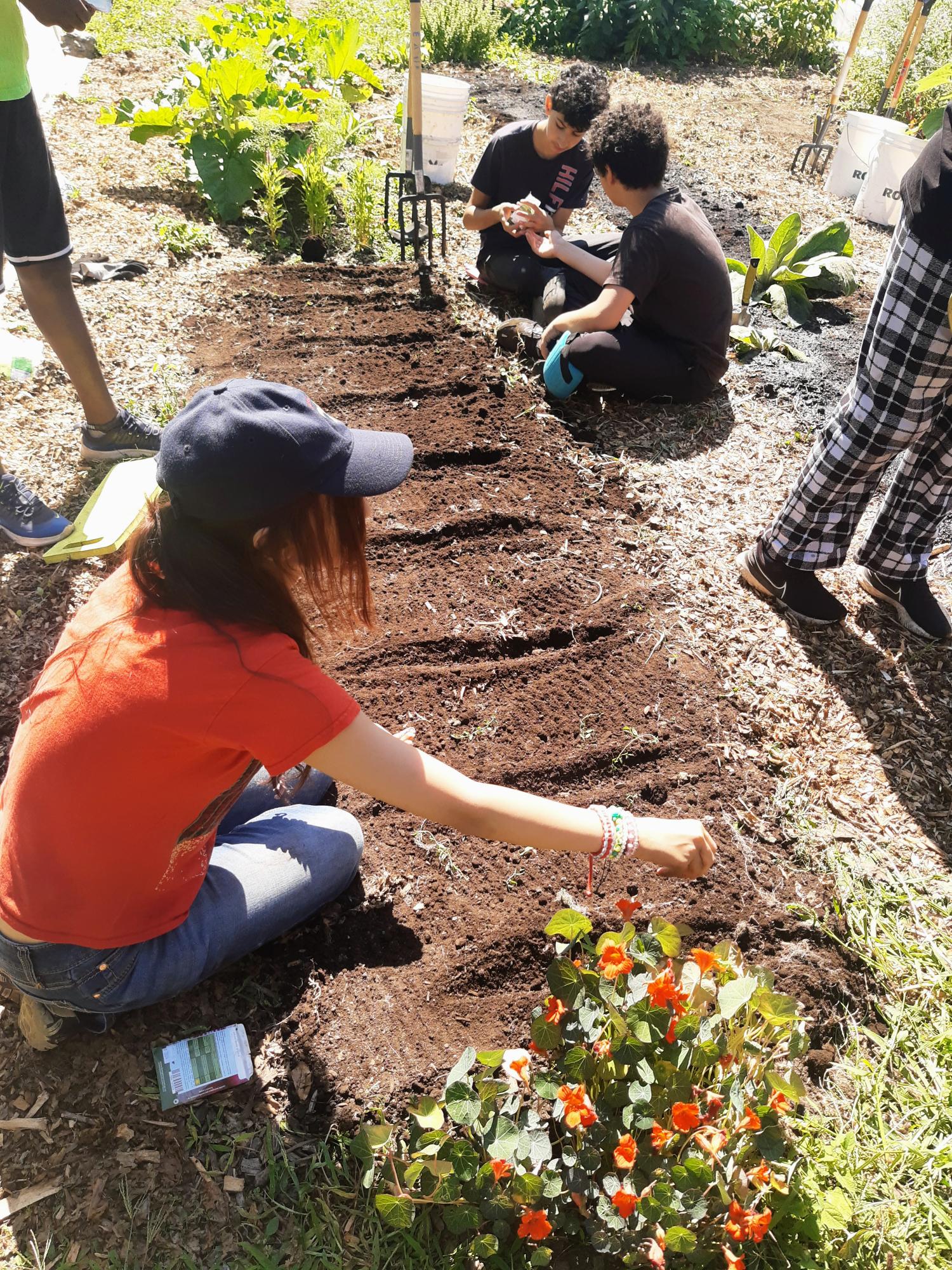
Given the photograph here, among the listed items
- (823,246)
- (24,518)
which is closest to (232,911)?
(24,518)

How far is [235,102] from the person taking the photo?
516 cm

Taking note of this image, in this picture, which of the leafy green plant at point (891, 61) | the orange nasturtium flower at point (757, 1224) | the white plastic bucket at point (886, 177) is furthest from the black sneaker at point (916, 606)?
the leafy green plant at point (891, 61)

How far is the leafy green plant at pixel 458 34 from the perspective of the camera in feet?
27.8

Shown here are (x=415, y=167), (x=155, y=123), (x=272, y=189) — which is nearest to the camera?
(x=415, y=167)

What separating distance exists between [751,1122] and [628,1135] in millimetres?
232

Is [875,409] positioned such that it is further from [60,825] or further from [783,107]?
[783,107]

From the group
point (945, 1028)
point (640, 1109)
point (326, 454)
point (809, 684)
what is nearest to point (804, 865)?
point (945, 1028)

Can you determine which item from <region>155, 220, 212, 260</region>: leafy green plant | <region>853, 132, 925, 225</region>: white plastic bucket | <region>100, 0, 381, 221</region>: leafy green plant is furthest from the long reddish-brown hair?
<region>853, 132, 925, 225</region>: white plastic bucket

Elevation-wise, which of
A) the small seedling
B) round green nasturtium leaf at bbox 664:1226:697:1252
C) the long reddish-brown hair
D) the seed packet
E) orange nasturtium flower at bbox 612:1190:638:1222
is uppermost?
the long reddish-brown hair

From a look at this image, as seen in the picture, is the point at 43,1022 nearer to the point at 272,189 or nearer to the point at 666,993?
the point at 666,993

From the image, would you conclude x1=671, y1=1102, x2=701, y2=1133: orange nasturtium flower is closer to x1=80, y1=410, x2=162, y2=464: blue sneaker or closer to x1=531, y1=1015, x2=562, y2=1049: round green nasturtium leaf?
x1=531, y1=1015, x2=562, y2=1049: round green nasturtium leaf

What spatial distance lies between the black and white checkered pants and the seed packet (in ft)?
7.35

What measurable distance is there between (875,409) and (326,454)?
1.96 metres

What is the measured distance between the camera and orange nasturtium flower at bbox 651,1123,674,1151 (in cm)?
Answer: 139
